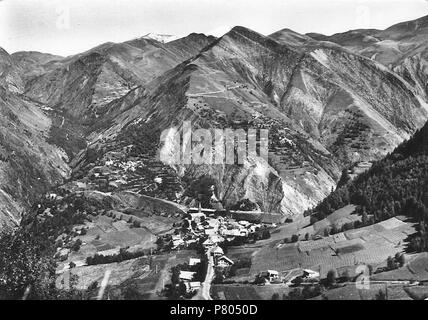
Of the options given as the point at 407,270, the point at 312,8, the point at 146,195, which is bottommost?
the point at 407,270

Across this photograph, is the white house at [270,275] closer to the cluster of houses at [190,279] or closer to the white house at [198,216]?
the cluster of houses at [190,279]

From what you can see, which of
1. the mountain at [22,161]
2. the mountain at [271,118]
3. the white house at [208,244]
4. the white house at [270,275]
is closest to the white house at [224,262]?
the white house at [270,275]

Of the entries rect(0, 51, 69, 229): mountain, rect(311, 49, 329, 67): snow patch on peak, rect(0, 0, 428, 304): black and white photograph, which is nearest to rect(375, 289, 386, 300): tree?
rect(0, 0, 428, 304): black and white photograph

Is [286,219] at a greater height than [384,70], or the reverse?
[384,70]

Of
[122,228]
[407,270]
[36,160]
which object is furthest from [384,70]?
[407,270]
